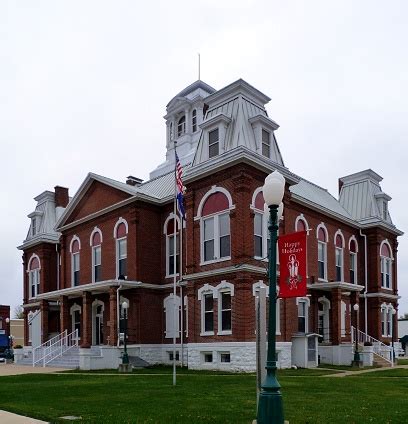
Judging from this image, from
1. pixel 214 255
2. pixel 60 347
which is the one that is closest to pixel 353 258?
pixel 214 255

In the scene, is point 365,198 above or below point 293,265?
above

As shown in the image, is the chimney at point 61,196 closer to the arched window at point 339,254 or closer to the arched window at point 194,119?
the arched window at point 194,119

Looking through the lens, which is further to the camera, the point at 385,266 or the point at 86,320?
the point at 385,266

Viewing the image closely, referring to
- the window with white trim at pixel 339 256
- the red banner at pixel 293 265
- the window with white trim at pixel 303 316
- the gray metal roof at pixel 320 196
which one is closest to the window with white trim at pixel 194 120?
the gray metal roof at pixel 320 196

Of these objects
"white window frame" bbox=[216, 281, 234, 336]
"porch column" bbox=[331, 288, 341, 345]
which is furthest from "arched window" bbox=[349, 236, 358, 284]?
"white window frame" bbox=[216, 281, 234, 336]

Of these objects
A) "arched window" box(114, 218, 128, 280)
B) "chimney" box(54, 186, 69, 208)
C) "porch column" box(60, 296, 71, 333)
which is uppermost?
"chimney" box(54, 186, 69, 208)

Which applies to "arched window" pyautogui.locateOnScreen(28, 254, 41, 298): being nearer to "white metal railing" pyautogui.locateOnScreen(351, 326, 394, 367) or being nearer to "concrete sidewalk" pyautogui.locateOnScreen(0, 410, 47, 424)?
"white metal railing" pyautogui.locateOnScreen(351, 326, 394, 367)

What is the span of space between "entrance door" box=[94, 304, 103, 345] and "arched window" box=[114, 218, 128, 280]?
10.0ft

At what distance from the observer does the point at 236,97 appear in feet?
101

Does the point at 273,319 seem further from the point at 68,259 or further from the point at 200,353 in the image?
the point at 68,259

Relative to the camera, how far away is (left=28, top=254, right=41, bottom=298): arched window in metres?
46.3

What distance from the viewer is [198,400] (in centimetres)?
1537

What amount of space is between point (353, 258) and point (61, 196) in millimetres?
24489

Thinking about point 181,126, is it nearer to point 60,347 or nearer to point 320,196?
point 320,196
